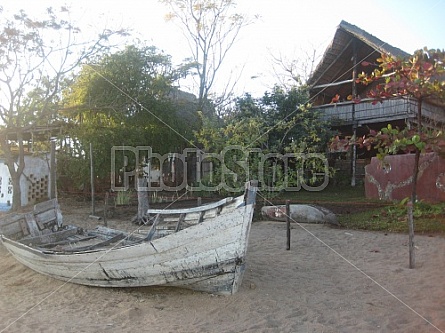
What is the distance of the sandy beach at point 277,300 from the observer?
14.6 feet

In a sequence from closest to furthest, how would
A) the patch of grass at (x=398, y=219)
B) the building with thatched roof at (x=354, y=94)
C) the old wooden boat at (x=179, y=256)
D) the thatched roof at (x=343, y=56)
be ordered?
1. the old wooden boat at (x=179, y=256)
2. the patch of grass at (x=398, y=219)
3. the building with thatched roof at (x=354, y=94)
4. the thatched roof at (x=343, y=56)

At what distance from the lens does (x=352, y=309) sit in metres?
4.72

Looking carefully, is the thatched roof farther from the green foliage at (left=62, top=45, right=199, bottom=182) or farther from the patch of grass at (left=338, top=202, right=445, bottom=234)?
the patch of grass at (left=338, top=202, right=445, bottom=234)

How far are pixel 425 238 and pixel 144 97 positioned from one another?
9.72m

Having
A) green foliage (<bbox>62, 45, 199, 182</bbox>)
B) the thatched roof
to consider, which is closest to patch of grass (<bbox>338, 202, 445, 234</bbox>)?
the thatched roof

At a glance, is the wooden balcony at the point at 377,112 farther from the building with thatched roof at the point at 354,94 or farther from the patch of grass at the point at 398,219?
the patch of grass at the point at 398,219

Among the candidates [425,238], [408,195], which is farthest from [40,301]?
[408,195]

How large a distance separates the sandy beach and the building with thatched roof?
26.4 feet

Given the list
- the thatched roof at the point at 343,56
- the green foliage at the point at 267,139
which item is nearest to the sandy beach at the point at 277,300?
the green foliage at the point at 267,139

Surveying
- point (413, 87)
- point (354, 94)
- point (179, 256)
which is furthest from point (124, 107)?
Answer: point (179, 256)

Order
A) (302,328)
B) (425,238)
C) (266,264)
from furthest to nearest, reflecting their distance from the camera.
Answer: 1. (425,238)
2. (266,264)
3. (302,328)

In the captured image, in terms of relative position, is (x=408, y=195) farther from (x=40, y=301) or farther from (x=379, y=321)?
(x=40, y=301)

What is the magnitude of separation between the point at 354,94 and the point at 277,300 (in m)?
11.8

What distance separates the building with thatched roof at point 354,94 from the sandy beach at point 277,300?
8037 mm
